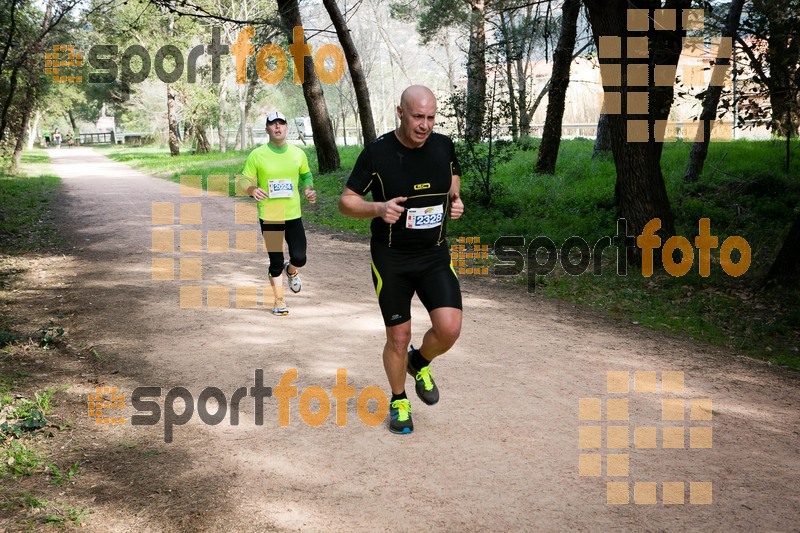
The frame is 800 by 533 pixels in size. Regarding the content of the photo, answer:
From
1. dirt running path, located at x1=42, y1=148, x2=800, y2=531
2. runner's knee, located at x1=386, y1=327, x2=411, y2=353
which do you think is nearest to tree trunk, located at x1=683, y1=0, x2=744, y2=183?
dirt running path, located at x1=42, y1=148, x2=800, y2=531

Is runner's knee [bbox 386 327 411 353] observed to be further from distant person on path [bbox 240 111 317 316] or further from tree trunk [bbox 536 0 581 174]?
tree trunk [bbox 536 0 581 174]

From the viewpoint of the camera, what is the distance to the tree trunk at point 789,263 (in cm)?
899

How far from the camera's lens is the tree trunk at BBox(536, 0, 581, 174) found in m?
16.8

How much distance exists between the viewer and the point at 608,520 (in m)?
4.04

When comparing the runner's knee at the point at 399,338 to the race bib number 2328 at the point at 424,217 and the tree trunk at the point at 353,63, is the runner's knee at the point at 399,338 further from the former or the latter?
the tree trunk at the point at 353,63

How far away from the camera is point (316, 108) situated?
68.1 ft

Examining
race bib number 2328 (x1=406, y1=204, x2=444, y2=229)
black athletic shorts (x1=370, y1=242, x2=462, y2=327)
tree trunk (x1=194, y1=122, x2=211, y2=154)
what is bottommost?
black athletic shorts (x1=370, y1=242, x2=462, y2=327)

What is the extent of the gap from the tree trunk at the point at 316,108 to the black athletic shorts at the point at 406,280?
623 inches

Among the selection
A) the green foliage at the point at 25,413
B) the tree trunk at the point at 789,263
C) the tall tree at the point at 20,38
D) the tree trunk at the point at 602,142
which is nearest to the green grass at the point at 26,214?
the tall tree at the point at 20,38

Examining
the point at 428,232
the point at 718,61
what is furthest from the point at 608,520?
the point at 718,61

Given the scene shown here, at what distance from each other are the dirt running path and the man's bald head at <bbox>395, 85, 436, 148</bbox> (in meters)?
2.28

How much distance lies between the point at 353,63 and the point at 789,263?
12.8 metres

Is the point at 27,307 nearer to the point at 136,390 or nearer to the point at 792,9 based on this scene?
the point at 136,390

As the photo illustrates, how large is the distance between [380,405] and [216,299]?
13.7 ft
